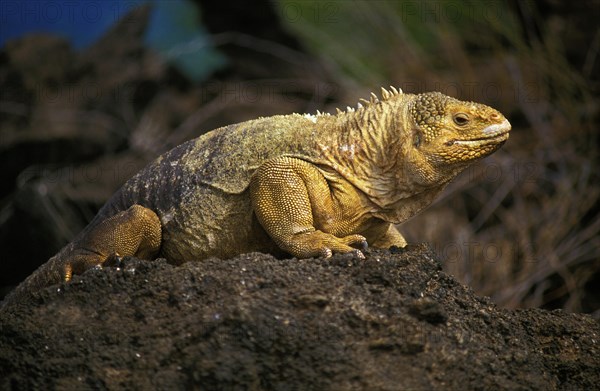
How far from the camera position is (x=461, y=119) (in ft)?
18.7

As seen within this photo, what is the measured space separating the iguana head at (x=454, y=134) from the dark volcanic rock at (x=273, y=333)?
743 mm

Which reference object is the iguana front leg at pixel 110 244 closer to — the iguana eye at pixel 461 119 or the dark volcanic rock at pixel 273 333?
the dark volcanic rock at pixel 273 333

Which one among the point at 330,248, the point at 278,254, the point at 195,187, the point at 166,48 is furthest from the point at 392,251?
the point at 166,48

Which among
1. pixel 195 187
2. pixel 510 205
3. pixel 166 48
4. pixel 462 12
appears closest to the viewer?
pixel 195 187

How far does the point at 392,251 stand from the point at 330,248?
417 millimetres

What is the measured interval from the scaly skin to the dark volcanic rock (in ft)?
1.80

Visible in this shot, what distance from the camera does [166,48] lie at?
1425 centimetres

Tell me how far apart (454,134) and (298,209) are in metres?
1.14

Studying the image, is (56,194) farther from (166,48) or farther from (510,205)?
(510,205)

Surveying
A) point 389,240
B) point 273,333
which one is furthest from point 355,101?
point 273,333

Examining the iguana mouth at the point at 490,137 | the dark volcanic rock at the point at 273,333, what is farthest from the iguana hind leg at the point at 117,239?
the iguana mouth at the point at 490,137

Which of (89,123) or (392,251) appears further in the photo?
(89,123)

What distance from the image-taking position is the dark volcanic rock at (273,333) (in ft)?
14.5

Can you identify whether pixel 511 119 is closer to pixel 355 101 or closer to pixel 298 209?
pixel 355 101
